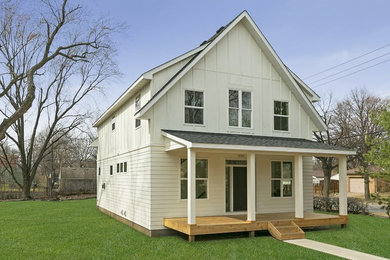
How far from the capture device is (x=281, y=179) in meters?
14.5

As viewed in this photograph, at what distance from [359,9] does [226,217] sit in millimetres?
10195

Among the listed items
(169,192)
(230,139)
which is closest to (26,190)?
(169,192)

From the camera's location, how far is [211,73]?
43.9 feet

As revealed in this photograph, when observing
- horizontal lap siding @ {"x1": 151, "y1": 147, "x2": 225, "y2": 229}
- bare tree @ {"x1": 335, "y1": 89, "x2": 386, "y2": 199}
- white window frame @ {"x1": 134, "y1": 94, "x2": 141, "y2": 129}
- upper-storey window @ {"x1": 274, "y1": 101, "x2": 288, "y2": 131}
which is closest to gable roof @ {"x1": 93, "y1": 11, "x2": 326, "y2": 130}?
white window frame @ {"x1": 134, "y1": 94, "x2": 141, "y2": 129}

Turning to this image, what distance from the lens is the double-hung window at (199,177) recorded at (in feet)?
41.2

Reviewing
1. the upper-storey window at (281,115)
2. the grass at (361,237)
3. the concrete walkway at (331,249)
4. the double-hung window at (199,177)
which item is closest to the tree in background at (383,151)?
the grass at (361,237)

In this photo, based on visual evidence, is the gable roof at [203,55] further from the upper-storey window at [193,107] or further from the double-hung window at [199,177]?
the double-hung window at [199,177]

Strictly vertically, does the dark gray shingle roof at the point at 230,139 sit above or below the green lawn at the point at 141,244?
above

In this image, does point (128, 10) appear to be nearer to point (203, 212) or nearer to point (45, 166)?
point (203, 212)

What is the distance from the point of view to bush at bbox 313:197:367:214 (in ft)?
61.6

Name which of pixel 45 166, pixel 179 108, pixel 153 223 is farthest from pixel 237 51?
pixel 45 166

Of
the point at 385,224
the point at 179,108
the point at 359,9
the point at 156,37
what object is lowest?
the point at 385,224

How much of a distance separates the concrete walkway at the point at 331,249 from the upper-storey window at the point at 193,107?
5155mm

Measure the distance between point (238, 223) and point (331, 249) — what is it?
2.76 meters
